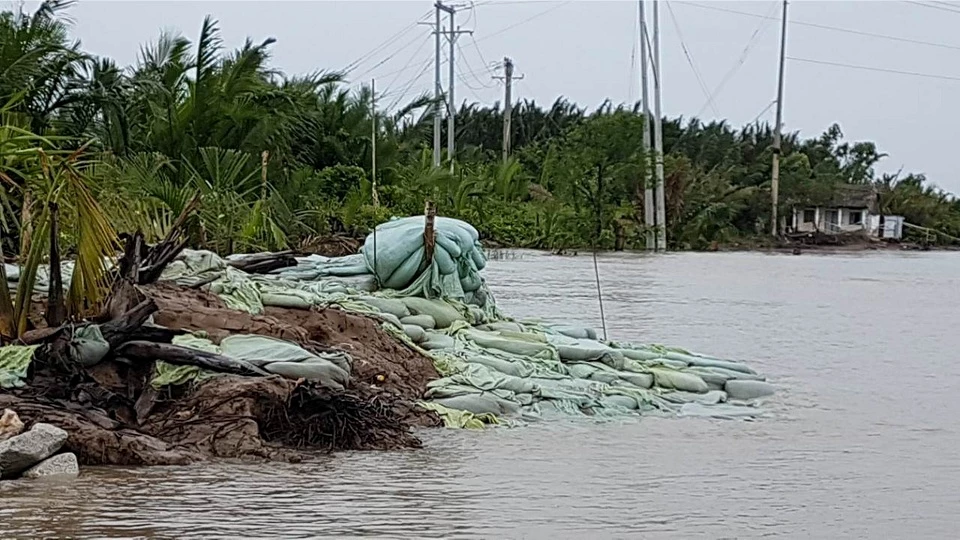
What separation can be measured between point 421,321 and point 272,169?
11919 mm

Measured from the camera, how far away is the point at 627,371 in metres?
10.8

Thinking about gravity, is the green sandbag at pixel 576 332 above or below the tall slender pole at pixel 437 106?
below

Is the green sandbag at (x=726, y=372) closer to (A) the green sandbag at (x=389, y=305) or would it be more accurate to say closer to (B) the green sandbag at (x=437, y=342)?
(B) the green sandbag at (x=437, y=342)

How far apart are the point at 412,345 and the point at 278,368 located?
2.26 metres

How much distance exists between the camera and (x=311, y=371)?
27.0ft

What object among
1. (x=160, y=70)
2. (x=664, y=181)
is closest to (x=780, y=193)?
(x=664, y=181)

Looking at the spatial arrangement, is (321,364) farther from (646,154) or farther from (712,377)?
(646,154)

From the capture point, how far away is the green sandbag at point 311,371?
8141 mm

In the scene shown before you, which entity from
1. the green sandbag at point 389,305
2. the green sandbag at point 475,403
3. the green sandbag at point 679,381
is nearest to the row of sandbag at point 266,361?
the green sandbag at point 475,403

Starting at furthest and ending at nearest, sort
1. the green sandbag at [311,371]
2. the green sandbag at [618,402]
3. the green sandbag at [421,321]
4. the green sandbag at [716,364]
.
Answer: the green sandbag at [716,364]
the green sandbag at [421,321]
the green sandbag at [618,402]
the green sandbag at [311,371]

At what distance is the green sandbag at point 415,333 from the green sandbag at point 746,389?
2.63m

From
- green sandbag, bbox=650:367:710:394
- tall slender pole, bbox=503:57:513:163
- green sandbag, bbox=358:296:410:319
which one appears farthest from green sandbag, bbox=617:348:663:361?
tall slender pole, bbox=503:57:513:163

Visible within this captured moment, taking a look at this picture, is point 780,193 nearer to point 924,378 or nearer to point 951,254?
point 951,254

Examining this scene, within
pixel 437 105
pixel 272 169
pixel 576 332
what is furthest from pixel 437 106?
pixel 576 332
